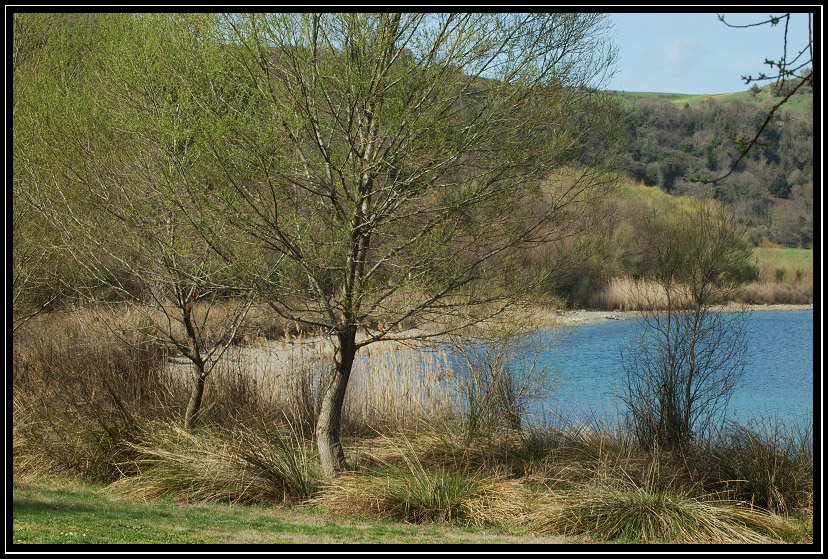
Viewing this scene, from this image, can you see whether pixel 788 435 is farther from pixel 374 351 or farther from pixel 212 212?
pixel 212 212

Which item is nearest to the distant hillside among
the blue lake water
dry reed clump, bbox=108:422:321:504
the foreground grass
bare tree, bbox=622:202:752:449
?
the blue lake water

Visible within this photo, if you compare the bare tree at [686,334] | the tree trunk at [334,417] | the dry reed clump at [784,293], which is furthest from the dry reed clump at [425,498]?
the dry reed clump at [784,293]

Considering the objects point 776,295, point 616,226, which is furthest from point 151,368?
point 776,295

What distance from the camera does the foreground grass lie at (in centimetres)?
514

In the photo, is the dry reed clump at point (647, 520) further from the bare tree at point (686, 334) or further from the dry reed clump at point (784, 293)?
the dry reed clump at point (784, 293)

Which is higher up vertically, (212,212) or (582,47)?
(582,47)

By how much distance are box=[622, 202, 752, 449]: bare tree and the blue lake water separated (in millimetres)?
1007

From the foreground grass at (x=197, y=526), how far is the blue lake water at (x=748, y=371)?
12.7 ft

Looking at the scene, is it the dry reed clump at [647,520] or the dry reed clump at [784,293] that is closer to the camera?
the dry reed clump at [647,520]

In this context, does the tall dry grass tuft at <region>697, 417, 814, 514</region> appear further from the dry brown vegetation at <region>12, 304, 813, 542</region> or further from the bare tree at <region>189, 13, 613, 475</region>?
the bare tree at <region>189, 13, 613, 475</region>

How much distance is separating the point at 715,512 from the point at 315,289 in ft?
12.8

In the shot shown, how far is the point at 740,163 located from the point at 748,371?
2647 centimetres

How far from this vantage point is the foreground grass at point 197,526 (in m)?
5.14

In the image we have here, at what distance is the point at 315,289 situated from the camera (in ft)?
21.5
